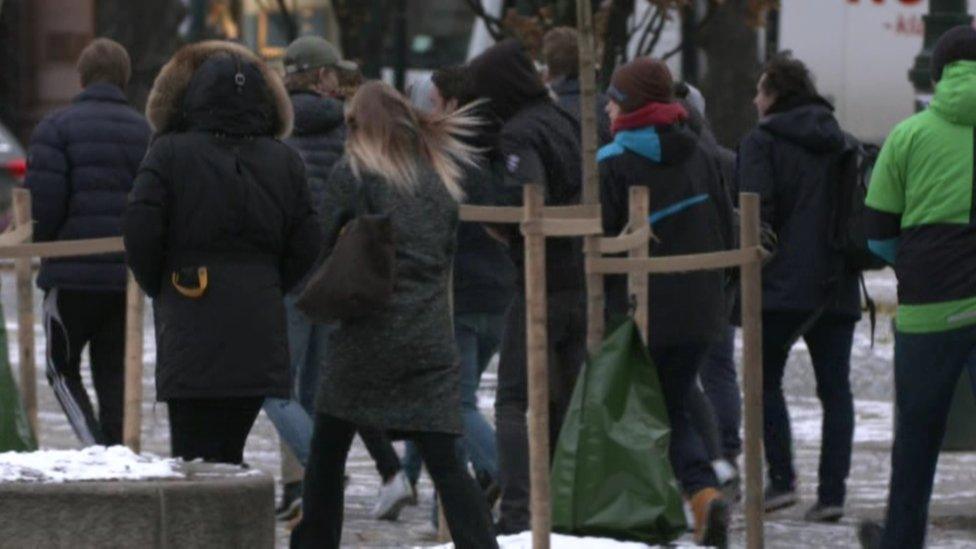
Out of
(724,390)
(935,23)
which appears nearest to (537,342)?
(724,390)

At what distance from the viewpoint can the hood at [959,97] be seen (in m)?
7.95

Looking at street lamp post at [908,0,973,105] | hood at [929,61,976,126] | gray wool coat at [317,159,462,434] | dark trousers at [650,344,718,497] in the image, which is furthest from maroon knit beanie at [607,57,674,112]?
street lamp post at [908,0,973,105]

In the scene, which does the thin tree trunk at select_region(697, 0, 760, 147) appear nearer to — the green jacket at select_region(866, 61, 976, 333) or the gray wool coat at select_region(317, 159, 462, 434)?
the green jacket at select_region(866, 61, 976, 333)

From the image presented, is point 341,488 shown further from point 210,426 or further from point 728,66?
point 728,66

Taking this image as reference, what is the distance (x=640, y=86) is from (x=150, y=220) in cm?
206

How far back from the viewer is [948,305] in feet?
25.9

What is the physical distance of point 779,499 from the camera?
407 inches

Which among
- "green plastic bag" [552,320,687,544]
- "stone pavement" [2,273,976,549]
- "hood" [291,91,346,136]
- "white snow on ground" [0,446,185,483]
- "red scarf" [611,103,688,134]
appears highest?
"red scarf" [611,103,688,134]

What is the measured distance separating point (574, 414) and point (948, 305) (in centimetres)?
108

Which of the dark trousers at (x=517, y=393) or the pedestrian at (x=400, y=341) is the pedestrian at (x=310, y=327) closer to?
the dark trousers at (x=517, y=393)

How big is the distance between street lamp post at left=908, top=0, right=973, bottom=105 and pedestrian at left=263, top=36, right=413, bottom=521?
6.63 meters

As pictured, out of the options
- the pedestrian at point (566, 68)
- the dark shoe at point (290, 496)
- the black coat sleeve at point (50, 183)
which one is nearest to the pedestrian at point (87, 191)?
the black coat sleeve at point (50, 183)

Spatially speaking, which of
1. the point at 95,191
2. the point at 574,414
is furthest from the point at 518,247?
the point at 95,191

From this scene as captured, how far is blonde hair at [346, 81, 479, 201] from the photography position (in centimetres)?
781
